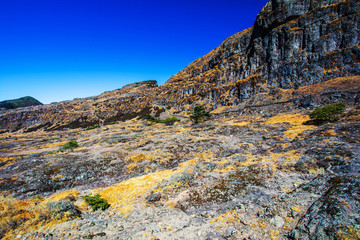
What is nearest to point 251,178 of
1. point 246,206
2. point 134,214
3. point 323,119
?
point 246,206

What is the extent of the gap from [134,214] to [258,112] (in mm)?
57542

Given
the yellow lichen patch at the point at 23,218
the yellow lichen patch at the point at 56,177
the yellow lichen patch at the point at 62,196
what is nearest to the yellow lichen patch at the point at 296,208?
the yellow lichen patch at the point at 23,218

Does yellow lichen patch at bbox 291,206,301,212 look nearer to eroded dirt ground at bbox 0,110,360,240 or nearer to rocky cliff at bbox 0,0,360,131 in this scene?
eroded dirt ground at bbox 0,110,360,240

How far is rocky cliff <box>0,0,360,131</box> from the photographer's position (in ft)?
197

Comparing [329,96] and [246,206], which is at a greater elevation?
[329,96]

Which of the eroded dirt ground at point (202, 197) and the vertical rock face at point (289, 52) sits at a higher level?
the vertical rock face at point (289, 52)

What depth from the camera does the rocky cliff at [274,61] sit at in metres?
60.0

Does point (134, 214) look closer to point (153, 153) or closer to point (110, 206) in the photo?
point (110, 206)

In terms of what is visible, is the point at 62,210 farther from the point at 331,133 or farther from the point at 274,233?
the point at 331,133

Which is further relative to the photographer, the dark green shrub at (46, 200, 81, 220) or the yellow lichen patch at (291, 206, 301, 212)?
the dark green shrub at (46, 200, 81, 220)

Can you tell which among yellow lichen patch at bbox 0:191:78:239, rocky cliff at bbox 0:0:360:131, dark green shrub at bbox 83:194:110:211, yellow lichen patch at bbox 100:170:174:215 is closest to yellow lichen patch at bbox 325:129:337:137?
yellow lichen patch at bbox 100:170:174:215

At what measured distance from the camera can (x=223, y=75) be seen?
327 feet

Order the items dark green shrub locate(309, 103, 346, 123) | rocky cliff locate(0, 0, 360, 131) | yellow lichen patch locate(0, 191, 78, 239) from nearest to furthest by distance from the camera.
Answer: yellow lichen patch locate(0, 191, 78, 239), dark green shrub locate(309, 103, 346, 123), rocky cliff locate(0, 0, 360, 131)

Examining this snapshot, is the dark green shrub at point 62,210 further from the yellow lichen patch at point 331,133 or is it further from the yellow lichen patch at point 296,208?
the yellow lichen patch at point 331,133
